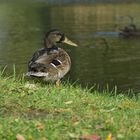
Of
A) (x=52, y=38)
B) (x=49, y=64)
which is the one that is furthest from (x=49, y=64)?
(x=52, y=38)

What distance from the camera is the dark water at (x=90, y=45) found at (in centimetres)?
2673

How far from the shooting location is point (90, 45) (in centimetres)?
3803

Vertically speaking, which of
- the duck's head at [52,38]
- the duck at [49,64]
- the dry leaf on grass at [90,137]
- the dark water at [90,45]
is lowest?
the dark water at [90,45]

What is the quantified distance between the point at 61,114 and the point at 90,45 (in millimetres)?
30238

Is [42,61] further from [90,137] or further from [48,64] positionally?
[90,137]

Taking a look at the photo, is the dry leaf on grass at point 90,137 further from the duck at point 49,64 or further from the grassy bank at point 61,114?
the duck at point 49,64

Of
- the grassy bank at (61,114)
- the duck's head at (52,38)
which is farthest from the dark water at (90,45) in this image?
the grassy bank at (61,114)

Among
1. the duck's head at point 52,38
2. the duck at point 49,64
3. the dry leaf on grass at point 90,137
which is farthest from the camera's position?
the duck's head at point 52,38

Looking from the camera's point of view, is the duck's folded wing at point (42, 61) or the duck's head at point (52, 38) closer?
the duck's folded wing at point (42, 61)

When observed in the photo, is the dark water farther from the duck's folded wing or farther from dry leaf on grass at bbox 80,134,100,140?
dry leaf on grass at bbox 80,134,100,140

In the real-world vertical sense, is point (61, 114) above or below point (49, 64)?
above

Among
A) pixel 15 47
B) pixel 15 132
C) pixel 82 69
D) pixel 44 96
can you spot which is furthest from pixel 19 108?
pixel 15 47

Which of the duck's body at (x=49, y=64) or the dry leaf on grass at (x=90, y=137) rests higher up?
the dry leaf on grass at (x=90, y=137)

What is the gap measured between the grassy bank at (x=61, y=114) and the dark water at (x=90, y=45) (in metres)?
13.2
